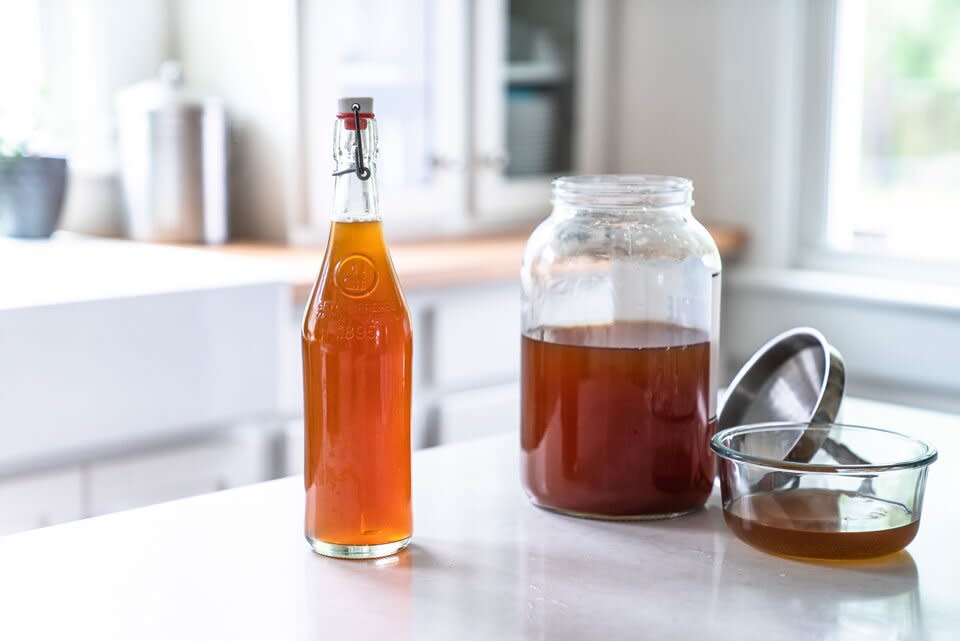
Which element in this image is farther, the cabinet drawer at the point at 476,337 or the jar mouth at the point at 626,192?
the cabinet drawer at the point at 476,337

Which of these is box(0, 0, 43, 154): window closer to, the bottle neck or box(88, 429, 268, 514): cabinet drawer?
box(88, 429, 268, 514): cabinet drawer

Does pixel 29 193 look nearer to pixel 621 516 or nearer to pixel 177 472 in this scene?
pixel 177 472

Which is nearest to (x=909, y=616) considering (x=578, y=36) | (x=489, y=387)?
(x=489, y=387)

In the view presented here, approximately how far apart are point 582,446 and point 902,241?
6.53ft

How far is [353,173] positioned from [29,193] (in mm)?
1636

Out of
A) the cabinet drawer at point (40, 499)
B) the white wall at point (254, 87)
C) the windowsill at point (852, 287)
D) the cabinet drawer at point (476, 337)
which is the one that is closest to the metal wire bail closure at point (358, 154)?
the cabinet drawer at point (40, 499)

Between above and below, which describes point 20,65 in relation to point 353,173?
above

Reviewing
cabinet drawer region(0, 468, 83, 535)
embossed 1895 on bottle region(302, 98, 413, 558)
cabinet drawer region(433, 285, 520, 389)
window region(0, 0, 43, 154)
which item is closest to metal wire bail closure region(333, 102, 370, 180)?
embossed 1895 on bottle region(302, 98, 413, 558)

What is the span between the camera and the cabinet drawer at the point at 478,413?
7.47 ft

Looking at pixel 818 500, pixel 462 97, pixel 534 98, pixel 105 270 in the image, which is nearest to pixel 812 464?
pixel 818 500

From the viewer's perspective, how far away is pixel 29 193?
2.24 metres

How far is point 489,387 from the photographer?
2385 millimetres

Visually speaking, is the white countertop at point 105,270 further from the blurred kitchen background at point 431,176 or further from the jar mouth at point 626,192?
the jar mouth at point 626,192

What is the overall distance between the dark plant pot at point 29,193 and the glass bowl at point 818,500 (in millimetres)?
1699
